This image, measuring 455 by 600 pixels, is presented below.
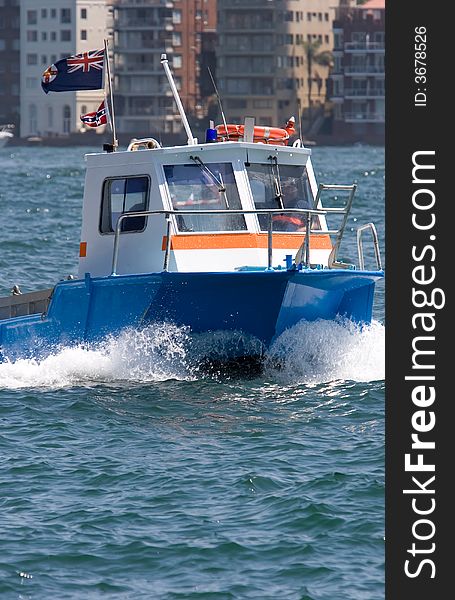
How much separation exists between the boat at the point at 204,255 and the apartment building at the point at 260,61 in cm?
13335

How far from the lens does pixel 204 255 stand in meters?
18.0

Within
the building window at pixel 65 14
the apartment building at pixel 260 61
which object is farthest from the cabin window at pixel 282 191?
the building window at pixel 65 14

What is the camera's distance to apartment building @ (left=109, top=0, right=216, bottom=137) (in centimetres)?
15425

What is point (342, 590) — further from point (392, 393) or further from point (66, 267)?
point (66, 267)

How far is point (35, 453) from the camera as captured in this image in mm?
15391

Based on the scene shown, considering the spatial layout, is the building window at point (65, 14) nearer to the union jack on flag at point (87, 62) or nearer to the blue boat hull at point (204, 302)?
the union jack on flag at point (87, 62)

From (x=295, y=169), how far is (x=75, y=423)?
180 inches

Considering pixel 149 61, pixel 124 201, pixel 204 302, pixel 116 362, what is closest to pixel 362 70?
pixel 149 61

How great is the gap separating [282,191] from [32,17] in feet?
496

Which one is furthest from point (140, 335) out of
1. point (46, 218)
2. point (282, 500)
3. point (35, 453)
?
point (46, 218)

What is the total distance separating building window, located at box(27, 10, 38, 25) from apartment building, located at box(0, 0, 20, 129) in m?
3.20

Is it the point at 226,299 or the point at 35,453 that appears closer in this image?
the point at 35,453

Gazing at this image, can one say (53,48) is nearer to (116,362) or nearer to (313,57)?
(313,57)

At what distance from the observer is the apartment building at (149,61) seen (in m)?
154
